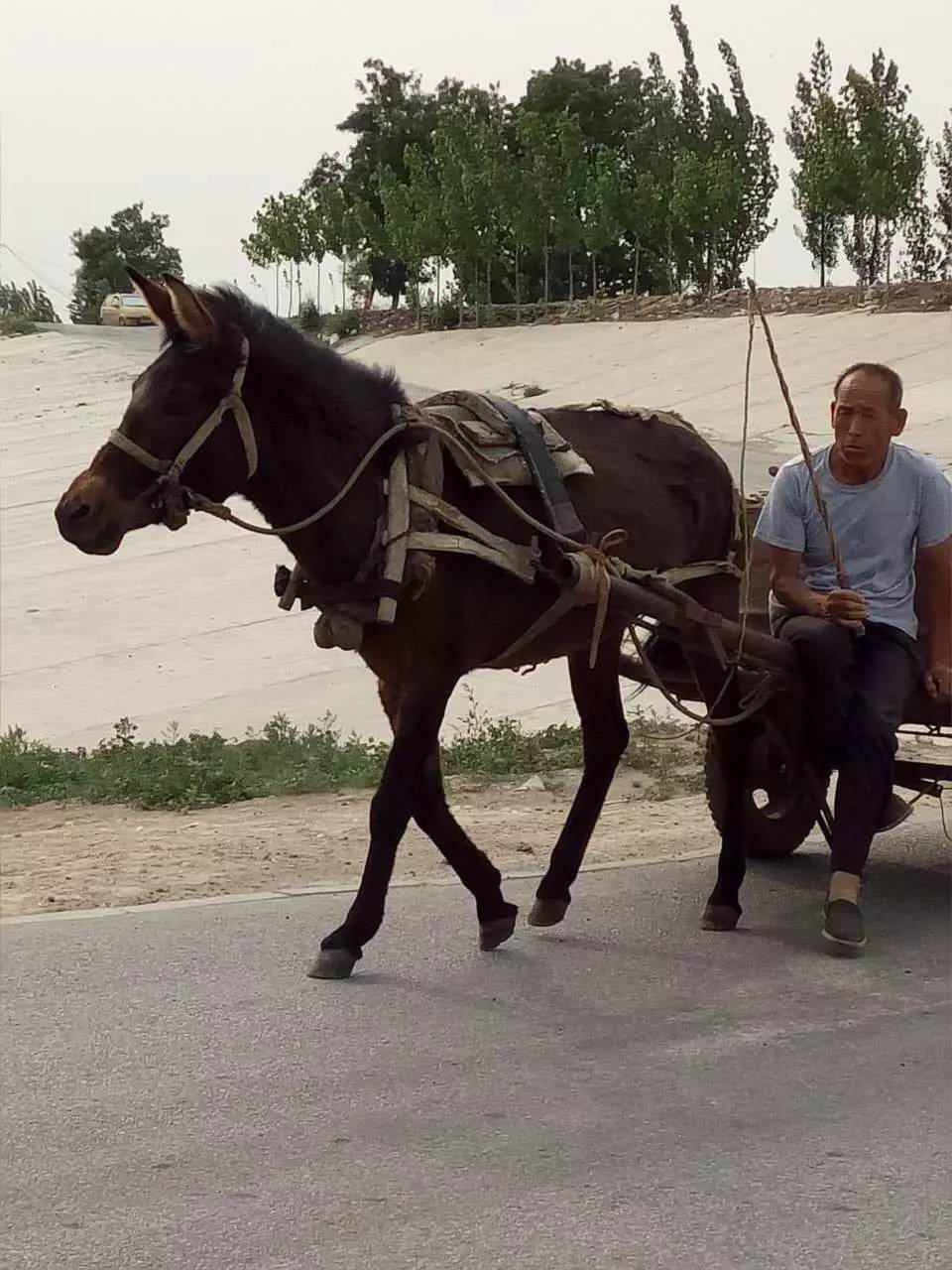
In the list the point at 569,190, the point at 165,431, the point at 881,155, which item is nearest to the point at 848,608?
the point at 165,431

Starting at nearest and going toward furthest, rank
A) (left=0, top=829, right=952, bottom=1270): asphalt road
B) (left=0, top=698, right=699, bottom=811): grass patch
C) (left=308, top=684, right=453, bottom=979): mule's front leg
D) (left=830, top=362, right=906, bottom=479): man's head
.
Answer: (left=0, top=829, right=952, bottom=1270): asphalt road → (left=308, top=684, right=453, bottom=979): mule's front leg → (left=830, top=362, right=906, bottom=479): man's head → (left=0, top=698, right=699, bottom=811): grass patch

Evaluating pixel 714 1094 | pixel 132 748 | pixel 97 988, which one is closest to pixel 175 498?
pixel 97 988

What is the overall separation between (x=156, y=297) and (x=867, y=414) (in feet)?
7.53

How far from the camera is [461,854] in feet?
17.5

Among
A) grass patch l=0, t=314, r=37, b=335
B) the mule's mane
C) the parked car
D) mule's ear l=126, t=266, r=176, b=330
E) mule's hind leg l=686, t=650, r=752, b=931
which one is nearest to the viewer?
mule's ear l=126, t=266, r=176, b=330

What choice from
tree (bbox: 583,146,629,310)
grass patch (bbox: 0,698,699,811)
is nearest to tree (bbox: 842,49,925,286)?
tree (bbox: 583,146,629,310)

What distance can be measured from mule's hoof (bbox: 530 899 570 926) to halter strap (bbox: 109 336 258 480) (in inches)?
72.5

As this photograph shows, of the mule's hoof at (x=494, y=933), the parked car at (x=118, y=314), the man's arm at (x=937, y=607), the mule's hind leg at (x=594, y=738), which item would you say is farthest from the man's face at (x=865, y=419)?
the parked car at (x=118, y=314)

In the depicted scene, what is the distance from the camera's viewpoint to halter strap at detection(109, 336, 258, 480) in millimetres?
4555

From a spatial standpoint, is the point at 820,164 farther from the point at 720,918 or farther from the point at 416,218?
the point at 720,918

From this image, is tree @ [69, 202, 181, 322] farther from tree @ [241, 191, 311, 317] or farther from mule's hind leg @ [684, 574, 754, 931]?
mule's hind leg @ [684, 574, 754, 931]

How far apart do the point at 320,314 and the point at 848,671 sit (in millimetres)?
34497

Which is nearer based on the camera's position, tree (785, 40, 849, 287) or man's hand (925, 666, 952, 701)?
man's hand (925, 666, 952, 701)

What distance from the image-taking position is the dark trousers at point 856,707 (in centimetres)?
528
